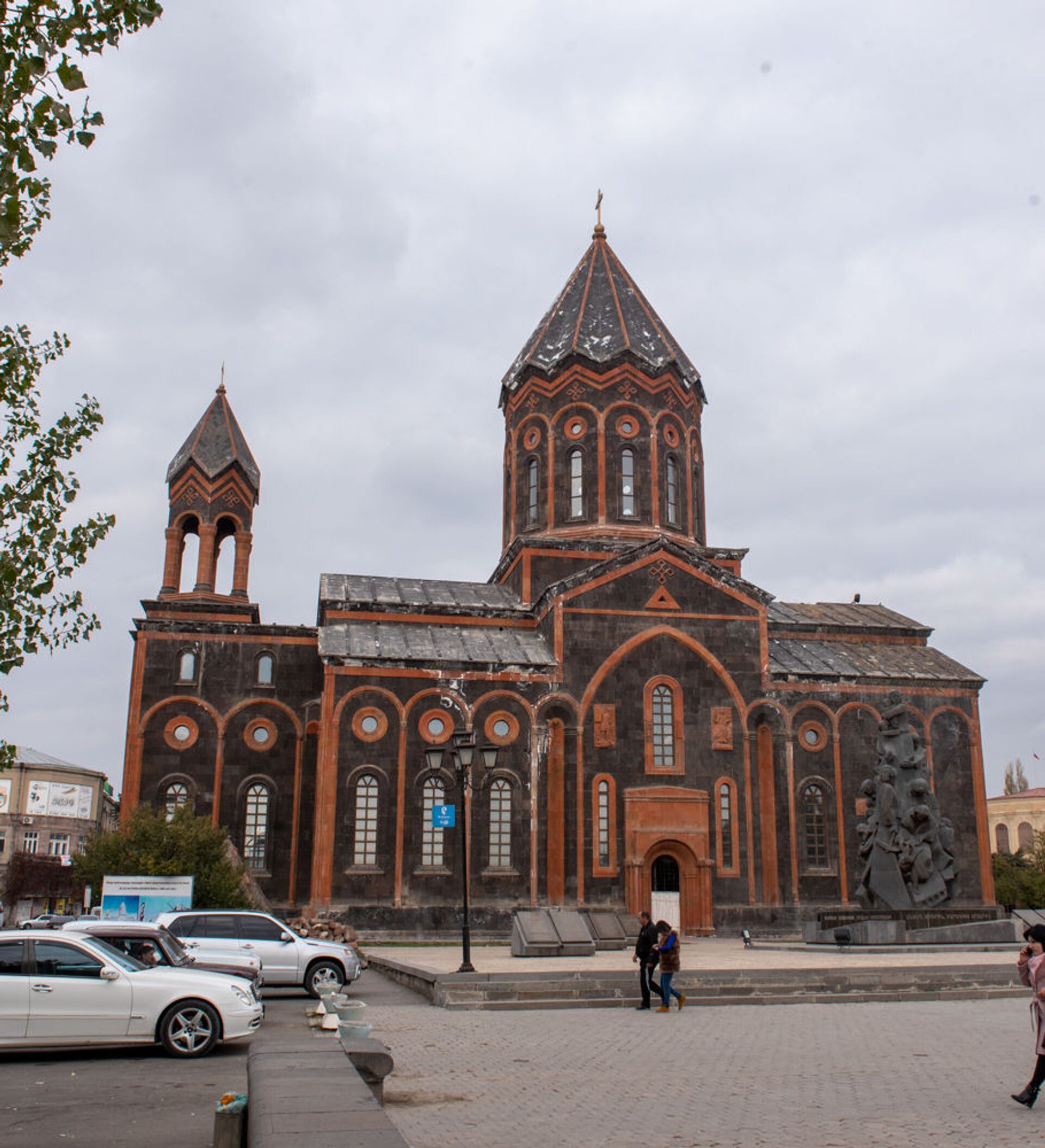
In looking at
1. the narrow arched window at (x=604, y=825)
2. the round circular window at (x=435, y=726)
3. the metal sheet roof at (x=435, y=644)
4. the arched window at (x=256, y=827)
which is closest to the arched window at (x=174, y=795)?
the arched window at (x=256, y=827)

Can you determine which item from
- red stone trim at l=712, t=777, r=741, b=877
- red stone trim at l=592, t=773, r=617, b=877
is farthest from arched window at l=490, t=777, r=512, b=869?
red stone trim at l=712, t=777, r=741, b=877

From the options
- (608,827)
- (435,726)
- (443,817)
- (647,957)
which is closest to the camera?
(647,957)

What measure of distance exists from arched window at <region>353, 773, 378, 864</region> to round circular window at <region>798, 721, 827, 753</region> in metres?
13.3

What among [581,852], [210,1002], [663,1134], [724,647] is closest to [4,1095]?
[210,1002]

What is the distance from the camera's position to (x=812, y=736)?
1438 inches

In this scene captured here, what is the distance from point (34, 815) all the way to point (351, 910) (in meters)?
44.3

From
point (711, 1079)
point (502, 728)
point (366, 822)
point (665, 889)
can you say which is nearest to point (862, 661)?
point (665, 889)

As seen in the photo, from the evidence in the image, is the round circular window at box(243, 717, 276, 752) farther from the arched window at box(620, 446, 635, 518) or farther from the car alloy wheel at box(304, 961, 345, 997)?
the car alloy wheel at box(304, 961, 345, 997)

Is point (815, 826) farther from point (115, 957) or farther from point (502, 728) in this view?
point (115, 957)

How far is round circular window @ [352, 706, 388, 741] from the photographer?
108ft

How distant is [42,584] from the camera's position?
9.20m

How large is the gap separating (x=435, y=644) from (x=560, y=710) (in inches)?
163

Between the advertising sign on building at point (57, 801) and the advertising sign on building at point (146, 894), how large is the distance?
46.7 m

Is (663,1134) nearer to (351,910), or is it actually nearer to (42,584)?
(42,584)
